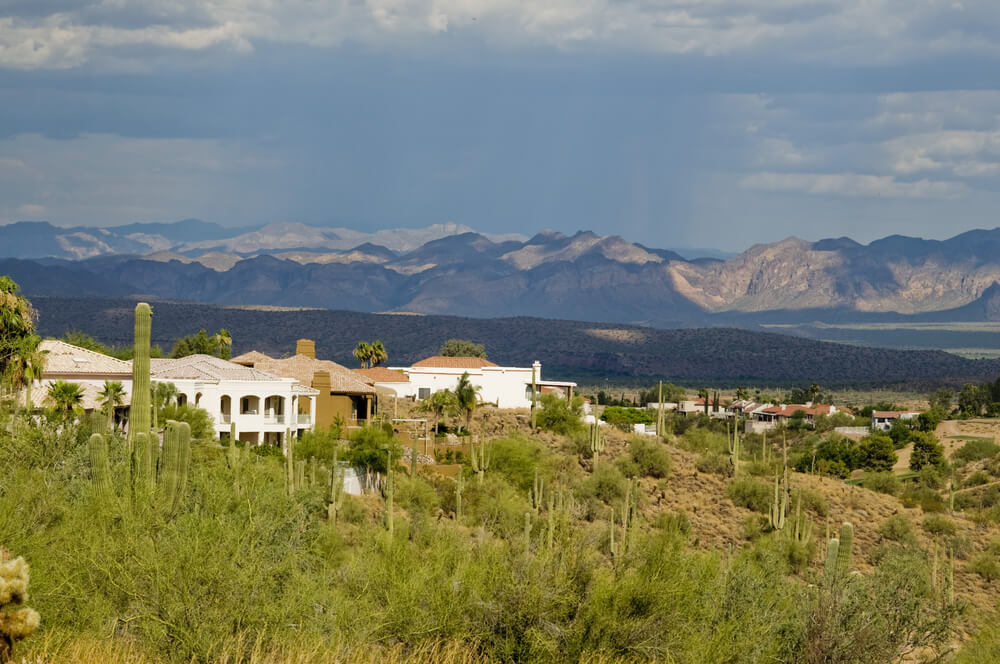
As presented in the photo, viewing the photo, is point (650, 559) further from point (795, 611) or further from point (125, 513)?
point (125, 513)

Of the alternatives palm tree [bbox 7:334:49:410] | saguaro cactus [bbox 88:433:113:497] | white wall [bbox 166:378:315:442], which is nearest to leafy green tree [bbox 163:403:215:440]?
white wall [bbox 166:378:315:442]

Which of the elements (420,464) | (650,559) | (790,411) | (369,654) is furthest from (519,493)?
(790,411)

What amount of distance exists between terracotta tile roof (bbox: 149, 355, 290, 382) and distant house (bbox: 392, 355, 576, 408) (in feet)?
55.3

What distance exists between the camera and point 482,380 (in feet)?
244

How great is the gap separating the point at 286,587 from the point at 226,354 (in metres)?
60.0

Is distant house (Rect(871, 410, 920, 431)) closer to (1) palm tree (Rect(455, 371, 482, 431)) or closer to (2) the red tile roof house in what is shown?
(2) the red tile roof house

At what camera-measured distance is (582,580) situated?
68.3ft

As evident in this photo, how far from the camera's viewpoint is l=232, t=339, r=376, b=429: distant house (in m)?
60.8

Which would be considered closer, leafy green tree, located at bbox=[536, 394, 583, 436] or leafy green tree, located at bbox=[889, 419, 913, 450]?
leafy green tree, located at bbox=[536, 394, 583, 436]

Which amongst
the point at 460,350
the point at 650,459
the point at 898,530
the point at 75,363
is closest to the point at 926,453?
the point at 650,459

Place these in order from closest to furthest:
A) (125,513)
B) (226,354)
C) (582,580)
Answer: (582,580), (125,513), (226,354)

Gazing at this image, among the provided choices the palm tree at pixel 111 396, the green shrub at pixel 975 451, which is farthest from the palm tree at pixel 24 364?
the green shrub at pixel 975 451

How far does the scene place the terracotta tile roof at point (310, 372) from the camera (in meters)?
63.5

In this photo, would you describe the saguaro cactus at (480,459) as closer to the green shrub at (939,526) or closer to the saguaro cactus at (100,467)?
the green shrub at (939,526)
